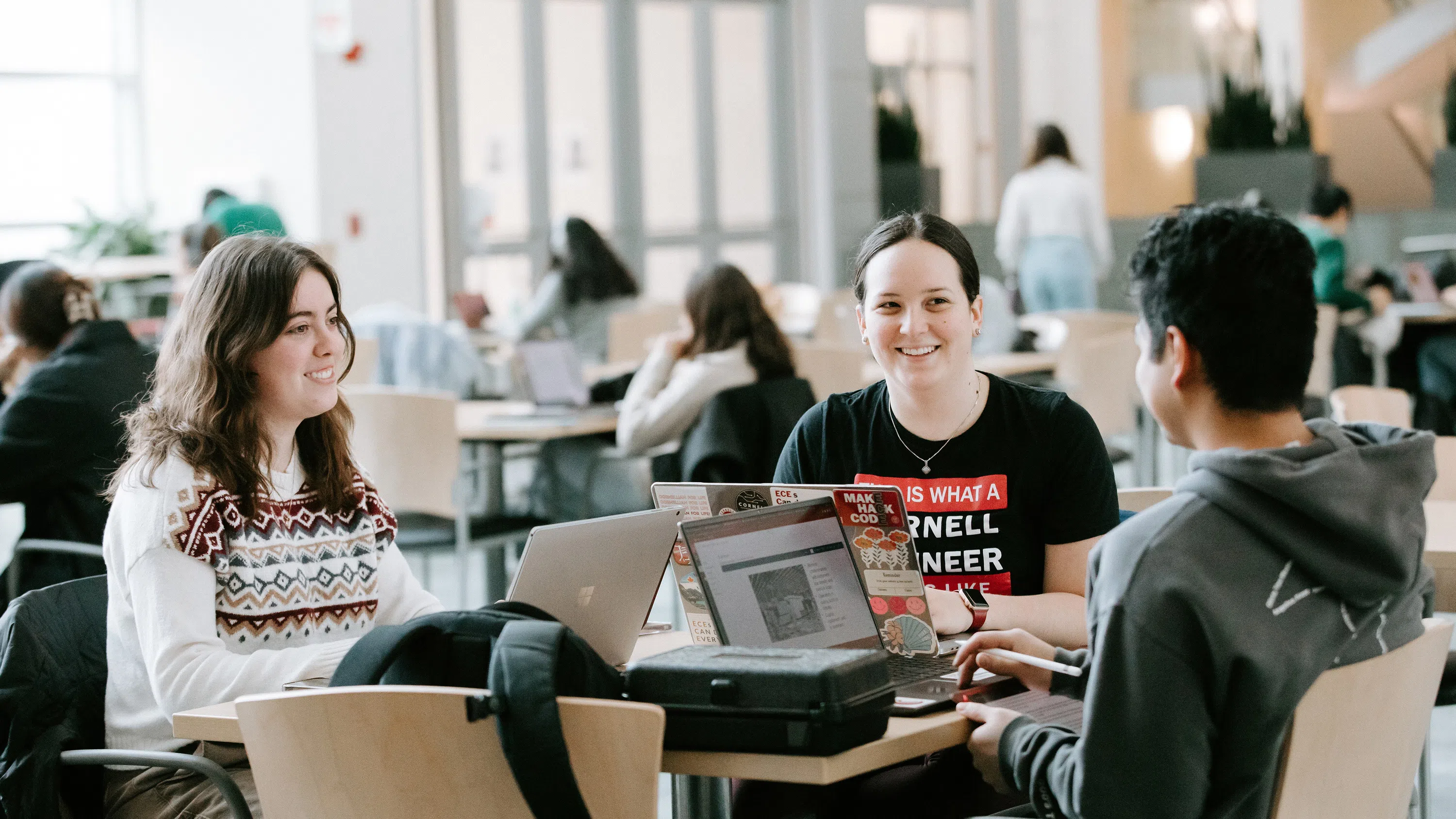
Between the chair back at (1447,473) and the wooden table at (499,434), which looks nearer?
the chair back at (1447,473)

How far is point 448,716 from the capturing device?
1503 mm

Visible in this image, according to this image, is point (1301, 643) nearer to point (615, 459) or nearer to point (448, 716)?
point (448, 716)

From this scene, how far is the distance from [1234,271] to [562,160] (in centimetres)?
848

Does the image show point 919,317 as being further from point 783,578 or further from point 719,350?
point 719,350

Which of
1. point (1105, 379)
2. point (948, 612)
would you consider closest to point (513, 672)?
point (948, 612)

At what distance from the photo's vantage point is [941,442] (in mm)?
2225

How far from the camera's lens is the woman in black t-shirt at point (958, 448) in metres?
2.18

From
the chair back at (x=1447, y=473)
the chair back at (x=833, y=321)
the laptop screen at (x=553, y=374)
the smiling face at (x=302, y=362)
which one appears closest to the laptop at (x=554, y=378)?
the laptop screen at (x=553, y=374)

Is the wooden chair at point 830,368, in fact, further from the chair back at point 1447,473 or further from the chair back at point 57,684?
the chair back at point 57,684

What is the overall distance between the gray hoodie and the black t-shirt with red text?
70 centimetres

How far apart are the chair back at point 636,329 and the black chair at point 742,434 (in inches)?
93.7

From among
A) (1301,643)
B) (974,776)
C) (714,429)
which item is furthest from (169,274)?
(1301,643)

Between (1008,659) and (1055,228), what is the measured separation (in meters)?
6.68

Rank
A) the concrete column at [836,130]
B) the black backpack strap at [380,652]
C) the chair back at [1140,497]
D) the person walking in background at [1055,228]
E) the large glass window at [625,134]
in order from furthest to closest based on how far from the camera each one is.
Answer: the concrete column at [836,130], the large glass window at [625,134], the person walking in background at [1055,228], the chair back at [1140,497], the black backpack strap at [380,652]
